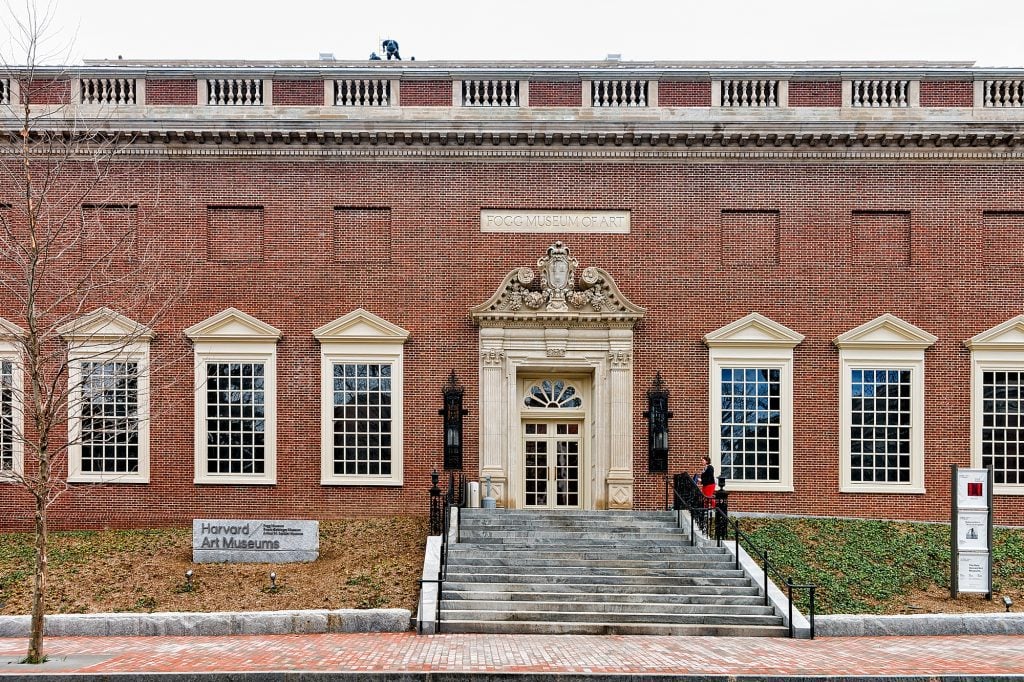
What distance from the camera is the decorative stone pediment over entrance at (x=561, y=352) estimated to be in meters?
19.6

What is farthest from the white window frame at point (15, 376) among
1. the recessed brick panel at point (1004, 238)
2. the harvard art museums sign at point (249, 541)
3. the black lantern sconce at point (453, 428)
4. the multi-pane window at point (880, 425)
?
the recessed brick panel at point (1004, 238)

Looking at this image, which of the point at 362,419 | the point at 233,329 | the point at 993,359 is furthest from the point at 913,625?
the point at 233,329

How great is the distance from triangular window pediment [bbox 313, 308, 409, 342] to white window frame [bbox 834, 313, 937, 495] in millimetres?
9967

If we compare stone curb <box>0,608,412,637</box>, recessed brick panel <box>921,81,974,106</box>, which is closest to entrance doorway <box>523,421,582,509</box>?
stone curb <box>0,608,412,637</box>

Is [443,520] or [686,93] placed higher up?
[686,93]

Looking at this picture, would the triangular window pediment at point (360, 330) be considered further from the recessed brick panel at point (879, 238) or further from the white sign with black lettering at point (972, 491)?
the white sign with black lettering at point (972, 491)

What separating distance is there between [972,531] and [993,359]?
254 inches

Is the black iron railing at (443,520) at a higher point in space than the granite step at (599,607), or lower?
higher

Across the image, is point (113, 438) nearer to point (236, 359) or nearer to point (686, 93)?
point (236, 359)

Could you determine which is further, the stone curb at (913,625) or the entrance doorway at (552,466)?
the entrance doorway at (552,466)

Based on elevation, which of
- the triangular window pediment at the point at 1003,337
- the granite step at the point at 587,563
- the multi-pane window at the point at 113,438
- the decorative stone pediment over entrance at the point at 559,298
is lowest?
the granite step at the point at 587,563

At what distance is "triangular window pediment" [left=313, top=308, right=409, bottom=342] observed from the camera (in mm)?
19812

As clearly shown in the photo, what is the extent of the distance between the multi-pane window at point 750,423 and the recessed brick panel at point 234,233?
1106 centimetres

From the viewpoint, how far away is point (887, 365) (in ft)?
65.3
